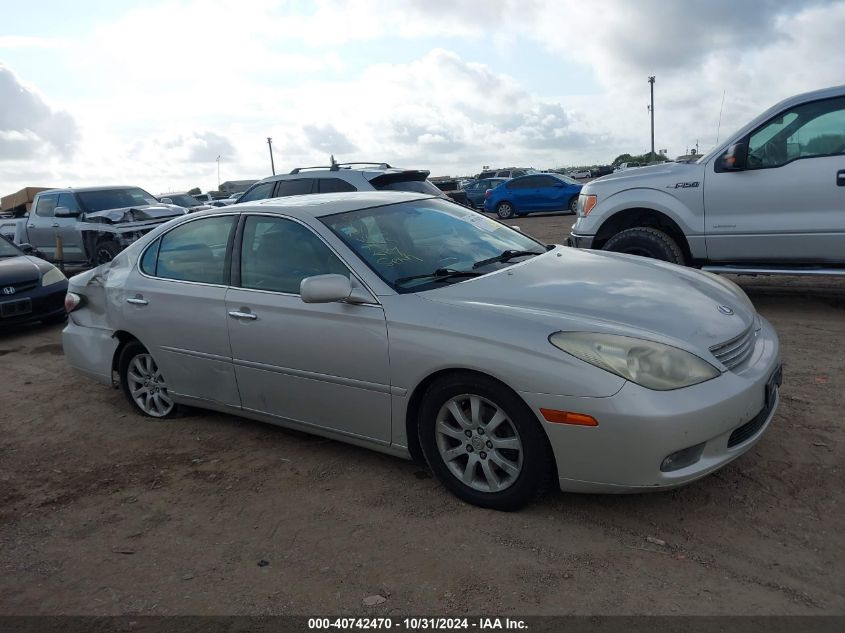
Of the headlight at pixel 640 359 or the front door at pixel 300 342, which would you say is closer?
the headlight at pixel 640 359

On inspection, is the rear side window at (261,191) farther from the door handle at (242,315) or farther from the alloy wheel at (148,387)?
the door handle at (242,315)

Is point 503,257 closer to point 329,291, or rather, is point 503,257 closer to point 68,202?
point 329,291

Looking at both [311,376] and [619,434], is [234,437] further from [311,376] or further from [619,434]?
[619,434]

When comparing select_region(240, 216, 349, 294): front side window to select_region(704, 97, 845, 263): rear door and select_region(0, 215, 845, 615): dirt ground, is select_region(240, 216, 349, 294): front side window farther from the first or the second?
select_region(704, 97, 845, 263): rear door

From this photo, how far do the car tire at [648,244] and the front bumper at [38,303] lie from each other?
258 inches

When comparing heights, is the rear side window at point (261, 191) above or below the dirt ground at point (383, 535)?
above

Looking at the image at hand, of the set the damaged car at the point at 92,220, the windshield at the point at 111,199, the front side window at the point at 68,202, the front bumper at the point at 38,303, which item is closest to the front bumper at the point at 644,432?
the front bumper at the point at 38,303

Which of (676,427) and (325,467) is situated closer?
(676,427)

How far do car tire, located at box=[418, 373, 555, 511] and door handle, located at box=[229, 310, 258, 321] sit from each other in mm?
1265

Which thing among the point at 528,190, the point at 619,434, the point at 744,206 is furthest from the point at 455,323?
the point at 528,190

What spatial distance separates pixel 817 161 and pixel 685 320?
393 cm

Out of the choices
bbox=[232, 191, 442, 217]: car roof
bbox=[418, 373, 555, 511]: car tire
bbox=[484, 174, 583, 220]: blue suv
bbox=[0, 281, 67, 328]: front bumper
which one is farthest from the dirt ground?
bbox=[484, 174, 583, 220]: blue suv

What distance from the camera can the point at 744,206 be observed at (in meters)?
6.75

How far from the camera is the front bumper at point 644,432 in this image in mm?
3014
